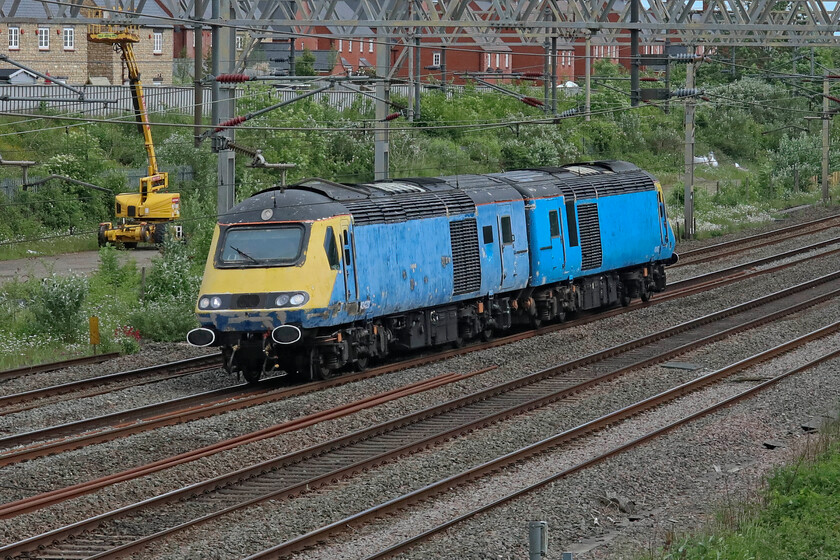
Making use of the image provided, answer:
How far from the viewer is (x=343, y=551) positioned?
37.0 ft

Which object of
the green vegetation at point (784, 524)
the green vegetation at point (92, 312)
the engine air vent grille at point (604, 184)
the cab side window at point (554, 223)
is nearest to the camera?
the green vegetation at point (784, 524)

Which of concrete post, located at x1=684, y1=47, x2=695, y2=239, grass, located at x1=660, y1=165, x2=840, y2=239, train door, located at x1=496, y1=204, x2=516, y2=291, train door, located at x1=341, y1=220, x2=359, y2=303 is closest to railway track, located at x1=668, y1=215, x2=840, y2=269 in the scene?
concrete post, located at x1=684, y1=47, x2=695, y2=239

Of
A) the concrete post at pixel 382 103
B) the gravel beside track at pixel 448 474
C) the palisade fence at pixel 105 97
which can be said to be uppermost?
the palisade fence at pixel 105 97

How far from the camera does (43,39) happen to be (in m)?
63.5

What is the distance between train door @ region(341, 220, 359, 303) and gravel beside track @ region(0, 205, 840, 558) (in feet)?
4.56

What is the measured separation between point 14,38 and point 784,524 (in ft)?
194

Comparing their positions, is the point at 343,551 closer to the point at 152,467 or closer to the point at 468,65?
the point at 152,467

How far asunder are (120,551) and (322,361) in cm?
876

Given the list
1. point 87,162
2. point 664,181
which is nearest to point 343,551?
point 87,162

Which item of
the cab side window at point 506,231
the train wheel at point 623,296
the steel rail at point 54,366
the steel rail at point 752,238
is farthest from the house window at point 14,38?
the cab side window at point 506,231

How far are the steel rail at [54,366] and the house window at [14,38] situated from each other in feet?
151

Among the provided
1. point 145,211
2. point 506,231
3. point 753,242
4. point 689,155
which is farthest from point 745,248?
point 145,211

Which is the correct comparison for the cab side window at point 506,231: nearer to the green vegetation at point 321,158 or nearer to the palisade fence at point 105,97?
the green vegetation at point 321,158

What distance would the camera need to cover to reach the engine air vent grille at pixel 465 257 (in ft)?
73.7
